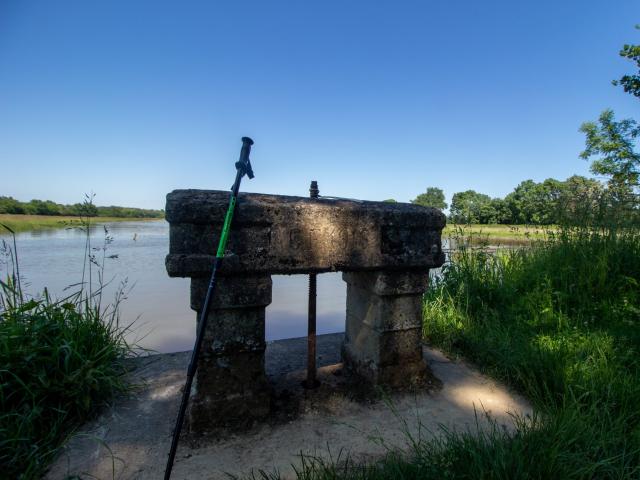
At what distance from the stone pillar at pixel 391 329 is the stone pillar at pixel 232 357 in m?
0.82

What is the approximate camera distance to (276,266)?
1952 mm

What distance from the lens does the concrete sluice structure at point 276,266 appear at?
72.0 inches

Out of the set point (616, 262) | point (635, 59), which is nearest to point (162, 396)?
point (616, 262)

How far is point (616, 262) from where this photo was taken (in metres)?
3.66

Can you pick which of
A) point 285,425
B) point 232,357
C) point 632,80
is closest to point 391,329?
point 285,425

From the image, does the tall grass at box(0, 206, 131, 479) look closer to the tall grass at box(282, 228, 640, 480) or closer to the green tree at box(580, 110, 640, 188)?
the tall grass at box(282, 228, 640, 480)

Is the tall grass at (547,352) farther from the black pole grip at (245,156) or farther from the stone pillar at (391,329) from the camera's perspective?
the black pole grip at (245,156)

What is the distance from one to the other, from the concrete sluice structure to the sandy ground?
0.17 meters

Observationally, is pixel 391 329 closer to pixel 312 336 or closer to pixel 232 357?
pixel 312 336

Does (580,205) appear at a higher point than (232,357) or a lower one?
higher

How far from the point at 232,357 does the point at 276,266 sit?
2.06 feet

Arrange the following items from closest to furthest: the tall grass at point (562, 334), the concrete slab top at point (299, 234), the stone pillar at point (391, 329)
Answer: the tall grass at point (562, 334)
the concrete slab top at point (299, 234)
the stone pillar at point (391, 329)

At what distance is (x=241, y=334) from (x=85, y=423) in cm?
115

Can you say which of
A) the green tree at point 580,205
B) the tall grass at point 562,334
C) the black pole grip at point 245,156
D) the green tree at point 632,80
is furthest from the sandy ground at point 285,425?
the green tree at point 632,80
